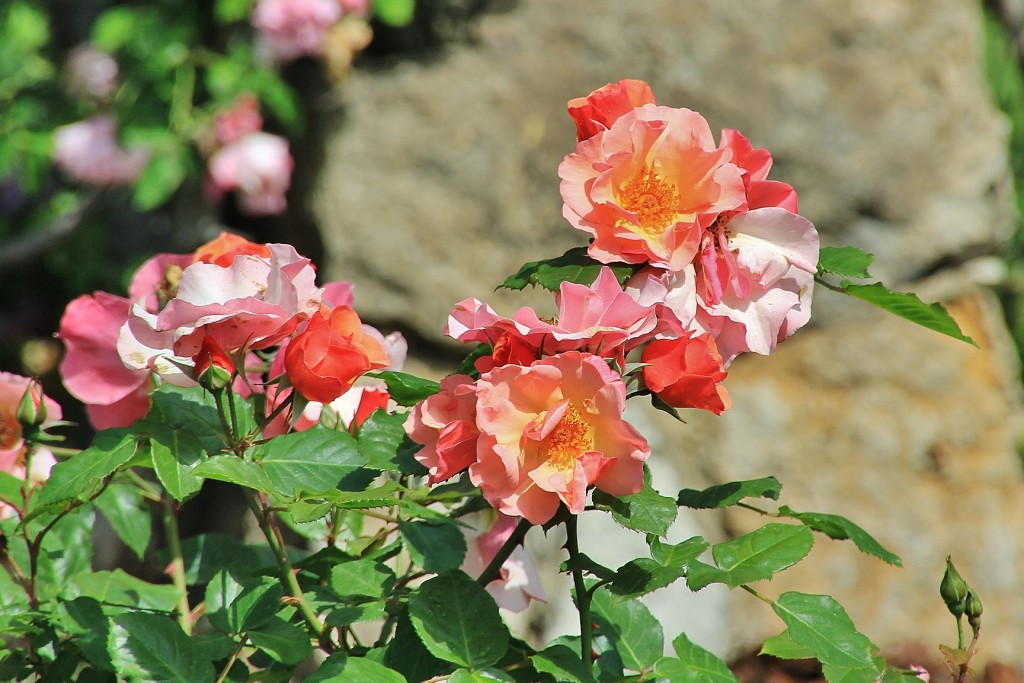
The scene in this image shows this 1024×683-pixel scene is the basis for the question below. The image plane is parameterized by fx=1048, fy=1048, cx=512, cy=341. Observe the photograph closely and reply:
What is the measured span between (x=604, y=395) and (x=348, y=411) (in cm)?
32

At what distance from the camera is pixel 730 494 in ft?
2.40

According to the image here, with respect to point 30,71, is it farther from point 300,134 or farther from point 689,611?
point 689,611

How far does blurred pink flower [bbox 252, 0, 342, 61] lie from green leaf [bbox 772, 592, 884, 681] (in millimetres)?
2012

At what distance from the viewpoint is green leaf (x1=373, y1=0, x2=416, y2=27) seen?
7.96 feet

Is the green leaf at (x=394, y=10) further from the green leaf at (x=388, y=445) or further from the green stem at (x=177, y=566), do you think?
the green leaf at (x=388, y=445)

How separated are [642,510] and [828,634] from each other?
171mm

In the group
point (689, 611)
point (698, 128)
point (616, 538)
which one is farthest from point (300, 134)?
A: point (698, 128)

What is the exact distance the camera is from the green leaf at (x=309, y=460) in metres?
0.68

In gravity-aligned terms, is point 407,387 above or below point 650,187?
below

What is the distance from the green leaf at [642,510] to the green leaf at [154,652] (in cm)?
31

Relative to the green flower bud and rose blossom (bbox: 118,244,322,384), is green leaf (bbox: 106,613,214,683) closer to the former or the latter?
rose blossom (bbox: 118,244,322,384)

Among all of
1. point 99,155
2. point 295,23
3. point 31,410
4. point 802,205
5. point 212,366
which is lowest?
point 99,155

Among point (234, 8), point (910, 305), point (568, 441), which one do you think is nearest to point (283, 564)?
point (568, 441)

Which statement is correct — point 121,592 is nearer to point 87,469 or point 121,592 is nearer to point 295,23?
point 87,469
